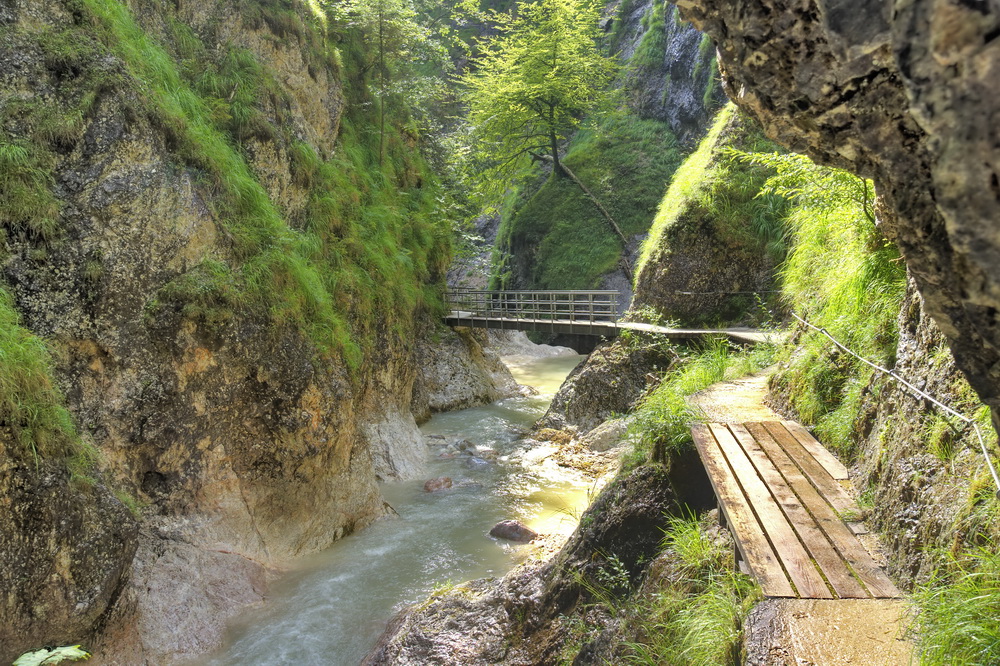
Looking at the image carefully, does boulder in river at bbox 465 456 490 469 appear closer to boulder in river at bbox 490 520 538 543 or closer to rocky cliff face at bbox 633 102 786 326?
boulder in river at bbox 490 520 538 543

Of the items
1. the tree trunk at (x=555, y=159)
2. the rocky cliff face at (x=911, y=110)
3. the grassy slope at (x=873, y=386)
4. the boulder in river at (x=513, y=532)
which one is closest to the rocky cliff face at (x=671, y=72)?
the tree trunk at (x=555, y=159)

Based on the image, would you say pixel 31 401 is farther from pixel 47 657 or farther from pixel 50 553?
pixel 47 657

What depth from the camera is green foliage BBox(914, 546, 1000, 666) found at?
2.11 metres

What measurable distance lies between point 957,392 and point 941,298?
175cm

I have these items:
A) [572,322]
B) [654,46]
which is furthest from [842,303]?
[654,46]

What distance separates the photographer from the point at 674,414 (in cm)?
557

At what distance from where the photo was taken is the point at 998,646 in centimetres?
206

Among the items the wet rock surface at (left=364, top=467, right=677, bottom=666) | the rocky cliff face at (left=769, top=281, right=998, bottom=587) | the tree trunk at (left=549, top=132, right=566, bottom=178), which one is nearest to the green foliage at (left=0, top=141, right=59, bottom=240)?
the wet rock surface at (left=364, top=467, right=677, bottom=666)

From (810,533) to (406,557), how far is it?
526cm

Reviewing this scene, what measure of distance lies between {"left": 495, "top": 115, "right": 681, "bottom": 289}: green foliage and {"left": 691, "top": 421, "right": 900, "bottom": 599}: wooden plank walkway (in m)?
15.8

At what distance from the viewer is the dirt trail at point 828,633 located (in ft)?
7.75

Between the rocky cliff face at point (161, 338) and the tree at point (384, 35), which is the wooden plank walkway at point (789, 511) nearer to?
the rocky cliff face at point (161, 338)

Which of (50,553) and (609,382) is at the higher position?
(50,553)

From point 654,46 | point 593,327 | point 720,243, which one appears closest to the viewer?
point 720,243
